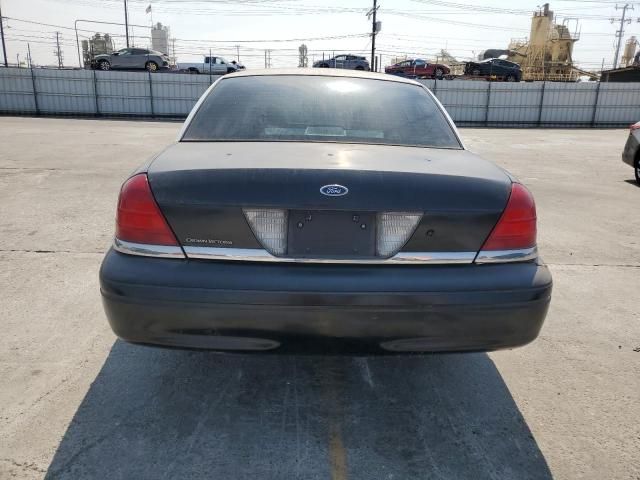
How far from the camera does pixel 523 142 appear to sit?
1848 cm

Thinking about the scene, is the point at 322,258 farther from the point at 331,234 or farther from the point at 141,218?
the point at 141,218

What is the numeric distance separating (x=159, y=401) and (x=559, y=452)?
1903 millimetres

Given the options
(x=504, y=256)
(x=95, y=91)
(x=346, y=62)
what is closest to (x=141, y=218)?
(x=504, y=256)

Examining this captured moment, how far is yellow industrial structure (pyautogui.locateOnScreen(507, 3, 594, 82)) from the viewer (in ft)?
137

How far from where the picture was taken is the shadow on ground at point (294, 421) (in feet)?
6.88

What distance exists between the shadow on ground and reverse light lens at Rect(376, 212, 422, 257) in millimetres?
910

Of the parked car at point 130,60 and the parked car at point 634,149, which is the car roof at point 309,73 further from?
the parked car at point 130,60

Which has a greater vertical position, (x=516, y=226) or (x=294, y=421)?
(x=516, y=226)

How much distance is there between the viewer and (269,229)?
202 cm

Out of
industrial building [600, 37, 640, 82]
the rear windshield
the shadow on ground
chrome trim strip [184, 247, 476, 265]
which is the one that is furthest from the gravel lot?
industrial building [600, 37, 640, 82]

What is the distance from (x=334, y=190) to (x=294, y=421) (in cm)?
115

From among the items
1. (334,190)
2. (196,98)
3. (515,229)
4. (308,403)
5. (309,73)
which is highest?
(309,73)

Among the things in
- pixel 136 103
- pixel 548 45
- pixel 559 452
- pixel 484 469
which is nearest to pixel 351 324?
pixel 484 469

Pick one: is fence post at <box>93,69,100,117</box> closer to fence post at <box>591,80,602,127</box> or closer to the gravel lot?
the gravel lot
